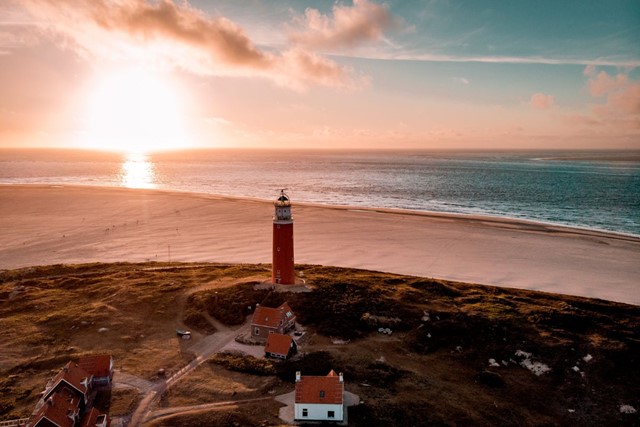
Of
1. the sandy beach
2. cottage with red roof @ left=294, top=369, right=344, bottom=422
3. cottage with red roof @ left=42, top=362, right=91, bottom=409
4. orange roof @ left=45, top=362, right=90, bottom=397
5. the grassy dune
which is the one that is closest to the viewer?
cottage with red roof @ left=294, top=369, right=344, bottom=422

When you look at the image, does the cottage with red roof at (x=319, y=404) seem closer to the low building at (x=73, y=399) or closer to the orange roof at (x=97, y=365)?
the low building at (x=73, y=399)

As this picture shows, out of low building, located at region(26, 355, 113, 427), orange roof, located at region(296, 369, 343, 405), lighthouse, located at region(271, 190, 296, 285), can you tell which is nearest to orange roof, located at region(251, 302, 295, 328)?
lighthouse, located at region(271, 190, 296, 285)

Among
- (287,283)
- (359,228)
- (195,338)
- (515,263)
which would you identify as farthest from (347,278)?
(359,228)

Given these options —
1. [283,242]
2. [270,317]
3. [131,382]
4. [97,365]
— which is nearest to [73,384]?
[97,365]

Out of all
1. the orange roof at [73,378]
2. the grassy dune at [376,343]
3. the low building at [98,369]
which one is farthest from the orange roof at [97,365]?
the grassy dune at [376,343]

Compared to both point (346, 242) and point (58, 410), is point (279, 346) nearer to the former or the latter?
point (58, 410)

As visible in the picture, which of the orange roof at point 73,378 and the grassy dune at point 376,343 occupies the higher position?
the orange roof at point 73,378

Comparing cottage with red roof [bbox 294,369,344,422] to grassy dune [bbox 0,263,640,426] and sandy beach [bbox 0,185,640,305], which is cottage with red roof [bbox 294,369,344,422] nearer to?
grassy dune [bbox 0,263,640,426]
